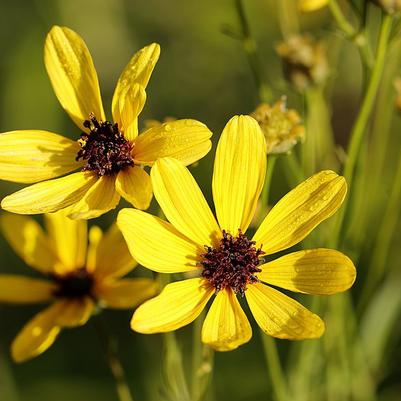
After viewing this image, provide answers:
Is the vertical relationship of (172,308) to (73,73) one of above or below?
below

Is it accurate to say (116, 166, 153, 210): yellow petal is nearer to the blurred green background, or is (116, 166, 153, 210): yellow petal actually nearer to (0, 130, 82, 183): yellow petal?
(0, 130, 82, 183): yellow petal

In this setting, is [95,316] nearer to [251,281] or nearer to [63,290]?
[63,290]

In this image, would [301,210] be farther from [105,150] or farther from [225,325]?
[105,150]

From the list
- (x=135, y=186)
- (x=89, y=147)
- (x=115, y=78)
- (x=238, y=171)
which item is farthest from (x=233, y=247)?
(x=115, y=78)

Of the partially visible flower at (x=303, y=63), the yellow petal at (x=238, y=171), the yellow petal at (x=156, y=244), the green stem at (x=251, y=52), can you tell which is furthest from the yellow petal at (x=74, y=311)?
the partially visible flower at (x=303, y=63)

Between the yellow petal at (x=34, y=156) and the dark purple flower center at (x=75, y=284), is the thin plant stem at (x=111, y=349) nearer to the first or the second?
the dark purple flower center at (x=75, y=284)

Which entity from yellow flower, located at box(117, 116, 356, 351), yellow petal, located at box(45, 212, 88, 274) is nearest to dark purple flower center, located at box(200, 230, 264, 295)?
yellow flower, located at box(117, 116, 356, 351)

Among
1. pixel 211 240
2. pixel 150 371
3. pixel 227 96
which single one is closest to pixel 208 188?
pixel 227 96

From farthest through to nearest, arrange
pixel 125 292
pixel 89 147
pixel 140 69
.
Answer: pixel 125 292 < pixel 89 147 < pixel 140 69
